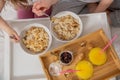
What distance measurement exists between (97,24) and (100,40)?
96 millimetres

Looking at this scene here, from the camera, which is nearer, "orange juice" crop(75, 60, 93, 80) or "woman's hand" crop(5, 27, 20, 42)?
"orange juice" crop(75, 60, 93, 80)

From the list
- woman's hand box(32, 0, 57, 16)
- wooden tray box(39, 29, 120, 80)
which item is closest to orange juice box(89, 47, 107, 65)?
wooden tray box(39, 29, 120, 80)

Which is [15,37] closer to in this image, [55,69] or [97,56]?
[55,69]

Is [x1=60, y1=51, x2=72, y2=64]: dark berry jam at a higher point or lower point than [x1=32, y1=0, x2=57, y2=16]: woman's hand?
lower

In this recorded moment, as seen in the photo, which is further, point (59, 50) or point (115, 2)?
point (115, 2)

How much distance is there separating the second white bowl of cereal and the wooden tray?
5 cm

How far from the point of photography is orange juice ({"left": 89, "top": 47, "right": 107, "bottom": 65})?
0.92 metres

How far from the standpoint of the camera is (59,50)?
38.0 inches

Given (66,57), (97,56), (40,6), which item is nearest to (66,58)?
(66,57)

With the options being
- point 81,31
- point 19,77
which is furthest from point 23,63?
point 81,31

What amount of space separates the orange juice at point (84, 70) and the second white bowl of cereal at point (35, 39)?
0.16 m

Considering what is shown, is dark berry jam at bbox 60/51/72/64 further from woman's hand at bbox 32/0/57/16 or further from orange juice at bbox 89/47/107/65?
woman's hand at bbox 32/0/57/16

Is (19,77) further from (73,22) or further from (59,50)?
(73,22)

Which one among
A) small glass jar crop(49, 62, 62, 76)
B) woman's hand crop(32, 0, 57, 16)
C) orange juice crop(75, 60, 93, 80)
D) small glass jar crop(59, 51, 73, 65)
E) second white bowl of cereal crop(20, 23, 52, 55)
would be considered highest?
woman's hand crop(32, 0, 57, 16)
